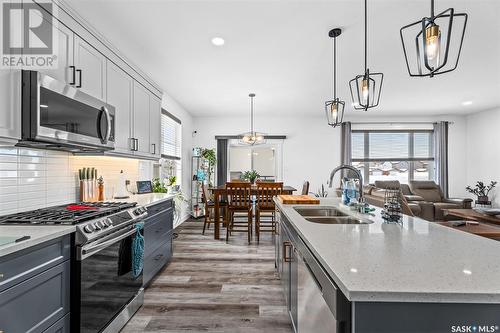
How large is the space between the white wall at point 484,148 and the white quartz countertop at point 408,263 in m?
6.46

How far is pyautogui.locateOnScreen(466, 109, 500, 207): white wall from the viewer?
5.80 metres

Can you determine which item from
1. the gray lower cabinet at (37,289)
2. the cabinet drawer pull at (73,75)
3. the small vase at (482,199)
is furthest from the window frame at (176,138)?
the small vase at (482,199)

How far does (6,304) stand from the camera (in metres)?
1.06

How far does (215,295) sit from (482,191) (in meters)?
6.79

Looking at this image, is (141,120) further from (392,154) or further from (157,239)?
(392,154)

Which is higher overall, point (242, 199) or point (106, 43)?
point (106, 43)

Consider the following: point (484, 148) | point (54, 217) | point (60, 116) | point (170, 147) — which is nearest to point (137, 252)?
point (54, 217)

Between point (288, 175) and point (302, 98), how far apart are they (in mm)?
2301

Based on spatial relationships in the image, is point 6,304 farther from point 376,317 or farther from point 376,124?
point 376,124

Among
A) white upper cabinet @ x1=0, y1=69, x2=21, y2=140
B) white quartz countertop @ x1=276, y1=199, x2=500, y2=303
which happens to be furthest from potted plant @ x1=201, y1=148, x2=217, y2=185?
white quartz countertop @ x1=276, y1=199, x2=500, y2=303

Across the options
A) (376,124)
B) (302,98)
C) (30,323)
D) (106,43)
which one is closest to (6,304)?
(30,323)

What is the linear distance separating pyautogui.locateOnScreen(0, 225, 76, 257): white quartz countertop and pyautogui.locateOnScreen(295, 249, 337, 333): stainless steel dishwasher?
1281 millimetres

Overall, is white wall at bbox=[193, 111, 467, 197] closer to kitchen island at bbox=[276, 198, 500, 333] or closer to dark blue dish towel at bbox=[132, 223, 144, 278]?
dark blue dish towel at bbox=[132, 223, 144, 278]

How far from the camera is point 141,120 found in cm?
298
